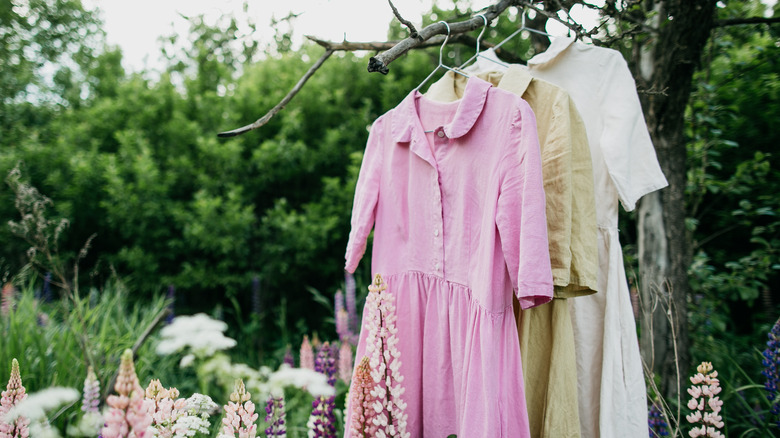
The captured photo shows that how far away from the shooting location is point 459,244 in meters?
1.42

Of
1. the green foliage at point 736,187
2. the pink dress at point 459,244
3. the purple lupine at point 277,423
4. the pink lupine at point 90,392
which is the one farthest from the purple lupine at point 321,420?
the green foliage at point 736,187

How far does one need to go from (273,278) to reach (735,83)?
3.42 metres

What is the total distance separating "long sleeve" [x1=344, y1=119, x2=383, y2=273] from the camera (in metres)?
1.61

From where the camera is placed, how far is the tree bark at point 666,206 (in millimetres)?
1942

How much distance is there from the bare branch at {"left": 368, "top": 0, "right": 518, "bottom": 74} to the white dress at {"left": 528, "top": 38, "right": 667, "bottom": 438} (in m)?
0.26

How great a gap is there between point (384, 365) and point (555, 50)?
3.93 feet

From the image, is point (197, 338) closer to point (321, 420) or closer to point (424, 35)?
point (321, 420)

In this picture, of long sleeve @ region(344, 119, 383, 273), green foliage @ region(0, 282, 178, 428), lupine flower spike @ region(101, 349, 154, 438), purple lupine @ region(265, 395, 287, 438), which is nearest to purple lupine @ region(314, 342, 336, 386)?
purple lupine @ region(265, 395, 287, 438)

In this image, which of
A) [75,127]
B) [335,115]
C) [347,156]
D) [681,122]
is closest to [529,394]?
[681,122]

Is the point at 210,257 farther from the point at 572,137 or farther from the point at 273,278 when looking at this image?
the point at 572,137

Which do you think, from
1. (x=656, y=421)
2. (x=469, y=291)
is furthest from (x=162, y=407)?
(x=656, y=421)

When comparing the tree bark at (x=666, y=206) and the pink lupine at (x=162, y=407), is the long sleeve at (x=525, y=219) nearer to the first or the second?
the pink lupine at (x=162, y=407)

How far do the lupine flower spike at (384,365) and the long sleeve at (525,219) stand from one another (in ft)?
1.17

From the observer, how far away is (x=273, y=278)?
3.61 metres
